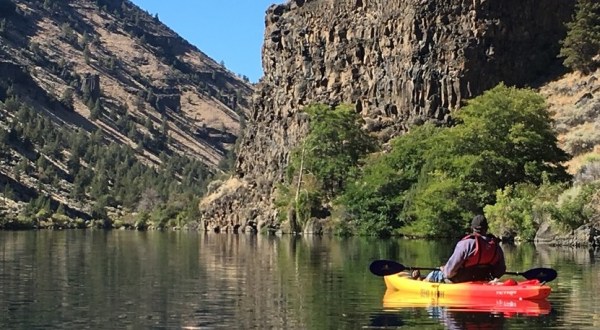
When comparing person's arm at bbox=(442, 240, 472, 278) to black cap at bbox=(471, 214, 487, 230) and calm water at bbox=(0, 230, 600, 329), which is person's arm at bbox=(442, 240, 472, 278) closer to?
black cap at bbox=(471, 214, 487, 230)

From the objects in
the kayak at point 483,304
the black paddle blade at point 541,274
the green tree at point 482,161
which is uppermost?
the green tree at point 482,161

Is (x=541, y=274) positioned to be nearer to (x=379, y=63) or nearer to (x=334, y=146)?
(x=334, y=146)

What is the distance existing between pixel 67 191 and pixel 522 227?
128m

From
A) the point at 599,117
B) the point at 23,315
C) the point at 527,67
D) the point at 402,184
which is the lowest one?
the point at 23,315

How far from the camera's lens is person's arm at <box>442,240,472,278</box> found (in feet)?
78.0

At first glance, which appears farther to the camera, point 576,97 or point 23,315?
point 576,97

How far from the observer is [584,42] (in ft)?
316

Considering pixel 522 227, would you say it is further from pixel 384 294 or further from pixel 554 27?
pixel 554 27

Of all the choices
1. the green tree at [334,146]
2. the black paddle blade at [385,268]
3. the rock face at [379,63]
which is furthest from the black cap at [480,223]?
the green tree at [334,146]

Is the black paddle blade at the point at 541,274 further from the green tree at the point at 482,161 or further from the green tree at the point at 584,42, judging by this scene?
the green tree at the point at 584,42

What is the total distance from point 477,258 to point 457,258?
1.60 feet

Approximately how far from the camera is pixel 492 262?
79.7 ft

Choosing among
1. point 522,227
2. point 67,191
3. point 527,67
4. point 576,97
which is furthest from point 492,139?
point 67,191

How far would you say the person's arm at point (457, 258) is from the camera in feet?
78.0
